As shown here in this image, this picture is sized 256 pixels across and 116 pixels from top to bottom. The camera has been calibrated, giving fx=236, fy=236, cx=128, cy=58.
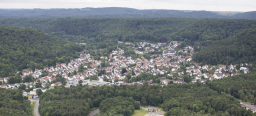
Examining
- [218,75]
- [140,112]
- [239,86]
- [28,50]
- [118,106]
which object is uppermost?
[28,50]

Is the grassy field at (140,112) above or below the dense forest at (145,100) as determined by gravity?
below

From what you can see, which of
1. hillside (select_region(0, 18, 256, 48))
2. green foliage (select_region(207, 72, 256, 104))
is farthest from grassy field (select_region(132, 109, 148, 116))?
hillside (select_region(0, 18, 256, 48))

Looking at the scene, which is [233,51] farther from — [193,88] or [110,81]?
[110,81]

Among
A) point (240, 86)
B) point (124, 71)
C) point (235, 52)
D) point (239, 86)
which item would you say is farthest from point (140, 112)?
point (235, 52)

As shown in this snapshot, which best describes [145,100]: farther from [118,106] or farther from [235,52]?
[235,52]

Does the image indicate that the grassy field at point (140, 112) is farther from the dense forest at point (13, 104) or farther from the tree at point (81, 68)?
the tree at point (81, 68)

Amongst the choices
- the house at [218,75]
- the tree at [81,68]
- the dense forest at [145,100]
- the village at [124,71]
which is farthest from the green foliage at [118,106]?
the tree at [81,68]

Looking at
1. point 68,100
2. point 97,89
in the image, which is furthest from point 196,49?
point 68,100
